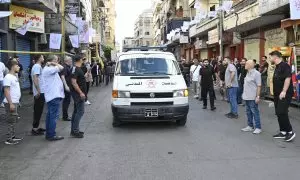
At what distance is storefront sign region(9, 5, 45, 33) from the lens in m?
19.7

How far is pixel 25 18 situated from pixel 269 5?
1120 cm

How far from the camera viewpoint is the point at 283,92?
871 centimetres

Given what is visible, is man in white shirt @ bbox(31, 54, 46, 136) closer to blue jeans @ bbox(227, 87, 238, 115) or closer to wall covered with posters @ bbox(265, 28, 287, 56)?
blue jeans @ bbox(227, 87, 238, 115)

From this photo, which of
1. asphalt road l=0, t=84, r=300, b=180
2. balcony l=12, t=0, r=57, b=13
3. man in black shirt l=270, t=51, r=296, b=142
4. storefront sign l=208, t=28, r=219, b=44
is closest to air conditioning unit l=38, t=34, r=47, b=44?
balcony l=12, t=0, r=57, b=13

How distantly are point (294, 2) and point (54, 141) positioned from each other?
30.8ft

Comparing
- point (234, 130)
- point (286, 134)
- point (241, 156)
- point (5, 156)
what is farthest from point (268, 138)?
point (5, 156)

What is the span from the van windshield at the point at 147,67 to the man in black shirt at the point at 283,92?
9.97 ft

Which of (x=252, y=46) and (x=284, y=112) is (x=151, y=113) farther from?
(x=252, y=46)

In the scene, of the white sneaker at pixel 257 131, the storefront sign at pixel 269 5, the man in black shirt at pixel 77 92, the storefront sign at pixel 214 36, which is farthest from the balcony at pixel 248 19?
the man in black shirt at pixel 77 92

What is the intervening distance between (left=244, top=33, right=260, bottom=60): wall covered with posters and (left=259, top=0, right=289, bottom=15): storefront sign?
5891 millimetres

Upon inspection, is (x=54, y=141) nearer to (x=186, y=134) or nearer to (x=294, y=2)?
(x=186, y=134)

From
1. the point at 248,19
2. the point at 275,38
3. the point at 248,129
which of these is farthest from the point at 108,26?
the point at 248,129

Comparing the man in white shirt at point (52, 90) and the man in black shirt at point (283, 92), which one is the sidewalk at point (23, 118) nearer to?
the man in white shirt at point (52, 90)

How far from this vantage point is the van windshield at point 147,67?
1131cm
